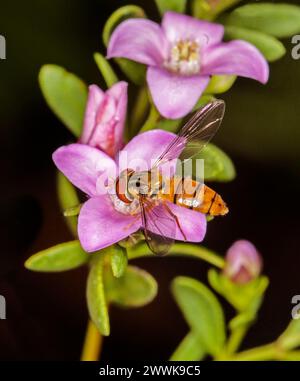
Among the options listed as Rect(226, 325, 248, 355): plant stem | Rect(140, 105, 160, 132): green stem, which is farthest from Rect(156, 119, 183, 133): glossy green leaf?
Rect(226, 325, 248, 355): plant stem

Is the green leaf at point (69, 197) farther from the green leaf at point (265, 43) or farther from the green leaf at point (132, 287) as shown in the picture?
the green leaf at point (265, 43)

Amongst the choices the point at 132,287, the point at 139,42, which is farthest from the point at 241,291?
the point at 139,42

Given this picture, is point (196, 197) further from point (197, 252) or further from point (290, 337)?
point (290, 337)

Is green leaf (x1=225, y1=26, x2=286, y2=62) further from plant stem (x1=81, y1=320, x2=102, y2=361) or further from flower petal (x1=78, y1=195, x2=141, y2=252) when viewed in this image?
plant stem (x1=81, y1=320, x2=102, y2=361)

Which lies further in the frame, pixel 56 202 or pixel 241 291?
pixel 56 202

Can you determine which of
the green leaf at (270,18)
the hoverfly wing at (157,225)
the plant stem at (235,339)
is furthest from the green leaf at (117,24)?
the plant stem at (235,339)
